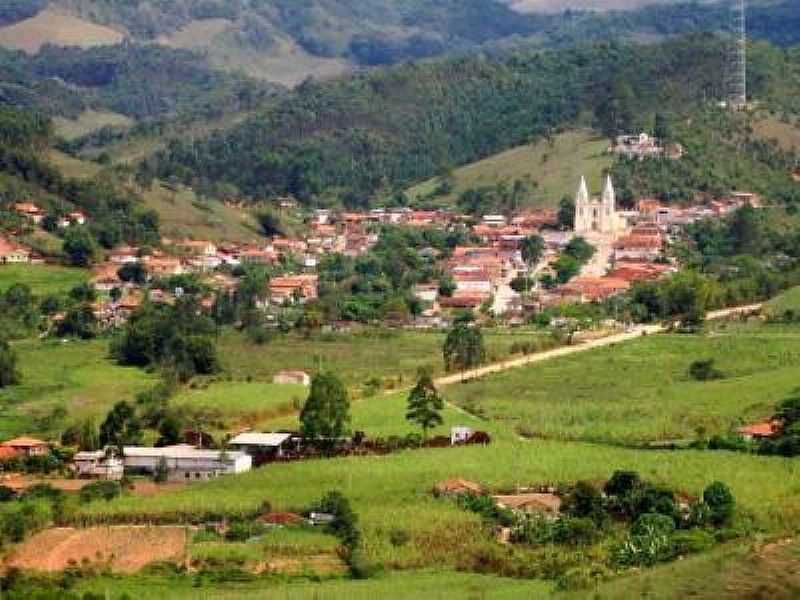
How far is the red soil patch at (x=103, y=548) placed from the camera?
3041cm

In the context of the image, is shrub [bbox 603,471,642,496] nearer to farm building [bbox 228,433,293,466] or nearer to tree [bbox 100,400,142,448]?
farm building [bbox 228,433,293,466]

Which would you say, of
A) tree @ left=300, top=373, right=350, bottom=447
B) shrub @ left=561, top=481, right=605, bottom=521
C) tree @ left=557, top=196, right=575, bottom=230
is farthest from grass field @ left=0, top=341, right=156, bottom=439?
tree @ left=557, top=196, right=575, bottom=230

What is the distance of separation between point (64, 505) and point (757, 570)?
15519mm

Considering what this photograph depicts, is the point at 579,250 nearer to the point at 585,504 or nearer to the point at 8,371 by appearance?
the point at 8,371

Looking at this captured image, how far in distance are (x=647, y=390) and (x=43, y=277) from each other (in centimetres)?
2739

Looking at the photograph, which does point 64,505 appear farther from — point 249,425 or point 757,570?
point 757,570

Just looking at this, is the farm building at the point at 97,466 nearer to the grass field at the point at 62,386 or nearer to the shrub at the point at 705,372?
the grass field at the point at 62,386

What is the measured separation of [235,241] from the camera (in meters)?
80.6

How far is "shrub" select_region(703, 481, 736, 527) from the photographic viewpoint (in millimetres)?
30188

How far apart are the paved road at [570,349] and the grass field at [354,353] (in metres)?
0.92

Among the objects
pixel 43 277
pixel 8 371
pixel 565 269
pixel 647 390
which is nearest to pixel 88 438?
pixel 8 371

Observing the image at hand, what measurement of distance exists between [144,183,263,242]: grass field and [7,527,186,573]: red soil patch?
46.3m

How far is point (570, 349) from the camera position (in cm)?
5175

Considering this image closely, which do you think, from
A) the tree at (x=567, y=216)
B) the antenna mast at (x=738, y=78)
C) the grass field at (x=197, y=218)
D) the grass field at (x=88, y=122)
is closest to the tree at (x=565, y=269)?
the tree at (x=567, y=216)
